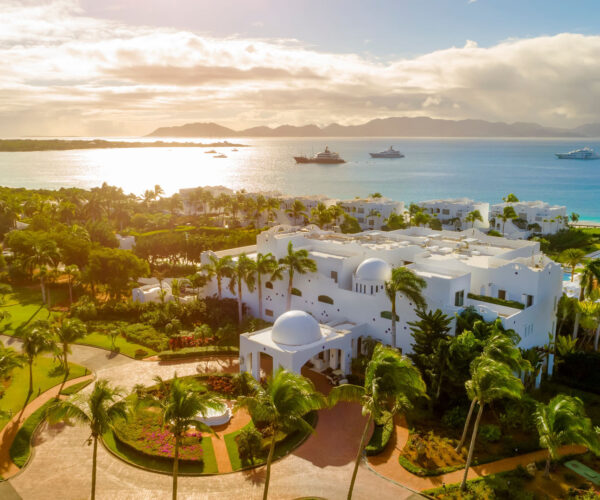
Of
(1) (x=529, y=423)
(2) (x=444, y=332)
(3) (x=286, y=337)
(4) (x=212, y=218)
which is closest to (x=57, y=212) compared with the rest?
(4) (x=212, y=218)

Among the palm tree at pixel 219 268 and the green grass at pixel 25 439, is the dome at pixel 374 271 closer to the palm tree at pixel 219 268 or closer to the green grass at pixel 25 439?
the palm tree at pixel 219 268

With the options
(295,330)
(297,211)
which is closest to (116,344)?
(295,330)

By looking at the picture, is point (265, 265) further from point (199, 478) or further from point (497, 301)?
point (199, 478)

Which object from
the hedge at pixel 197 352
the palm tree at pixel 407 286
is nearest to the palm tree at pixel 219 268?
the hedge at pixel 197 352

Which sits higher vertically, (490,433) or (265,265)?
(265,265)

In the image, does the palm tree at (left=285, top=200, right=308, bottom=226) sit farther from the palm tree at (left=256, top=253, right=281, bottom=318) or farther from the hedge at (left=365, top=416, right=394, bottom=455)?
the hedge at (left=365, top=416, right=394, bottom=455)

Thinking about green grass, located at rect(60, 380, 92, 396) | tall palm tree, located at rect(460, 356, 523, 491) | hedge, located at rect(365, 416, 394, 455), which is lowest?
hedge, located at rect(365, 416, 394, 455)

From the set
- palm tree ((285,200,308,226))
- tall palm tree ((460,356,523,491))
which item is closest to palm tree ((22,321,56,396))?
tall palm tree ((460,356,523,491))
